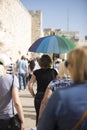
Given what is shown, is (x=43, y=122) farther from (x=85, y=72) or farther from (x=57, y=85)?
(x=57, y=85)

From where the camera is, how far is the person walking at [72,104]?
2770 mm

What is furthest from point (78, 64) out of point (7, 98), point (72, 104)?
point (7, 98)

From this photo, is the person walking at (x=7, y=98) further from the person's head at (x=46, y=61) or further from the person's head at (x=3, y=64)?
the person's head at (x=46, y=61)

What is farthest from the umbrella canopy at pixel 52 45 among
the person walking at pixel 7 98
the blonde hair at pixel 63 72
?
the person walking at pixel 7 98

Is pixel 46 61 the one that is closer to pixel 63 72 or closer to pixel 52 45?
pixel 52 45

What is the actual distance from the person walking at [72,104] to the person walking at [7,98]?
199 centimetres

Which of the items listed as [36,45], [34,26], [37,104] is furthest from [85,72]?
[34,26]

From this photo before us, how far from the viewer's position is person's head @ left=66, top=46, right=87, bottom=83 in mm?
2814

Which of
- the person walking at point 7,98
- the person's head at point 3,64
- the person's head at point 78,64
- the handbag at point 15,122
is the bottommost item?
the handbag at point 15,122

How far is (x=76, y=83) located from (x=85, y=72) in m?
0.10

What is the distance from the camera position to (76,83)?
9.34 feet

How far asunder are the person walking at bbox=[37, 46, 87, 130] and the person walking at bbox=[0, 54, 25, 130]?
6.55 feet

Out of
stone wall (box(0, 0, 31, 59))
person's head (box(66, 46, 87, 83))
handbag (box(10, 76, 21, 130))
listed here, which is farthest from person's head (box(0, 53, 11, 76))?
stone wall (box(0, 0, 31, 59))

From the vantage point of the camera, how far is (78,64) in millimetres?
2838
